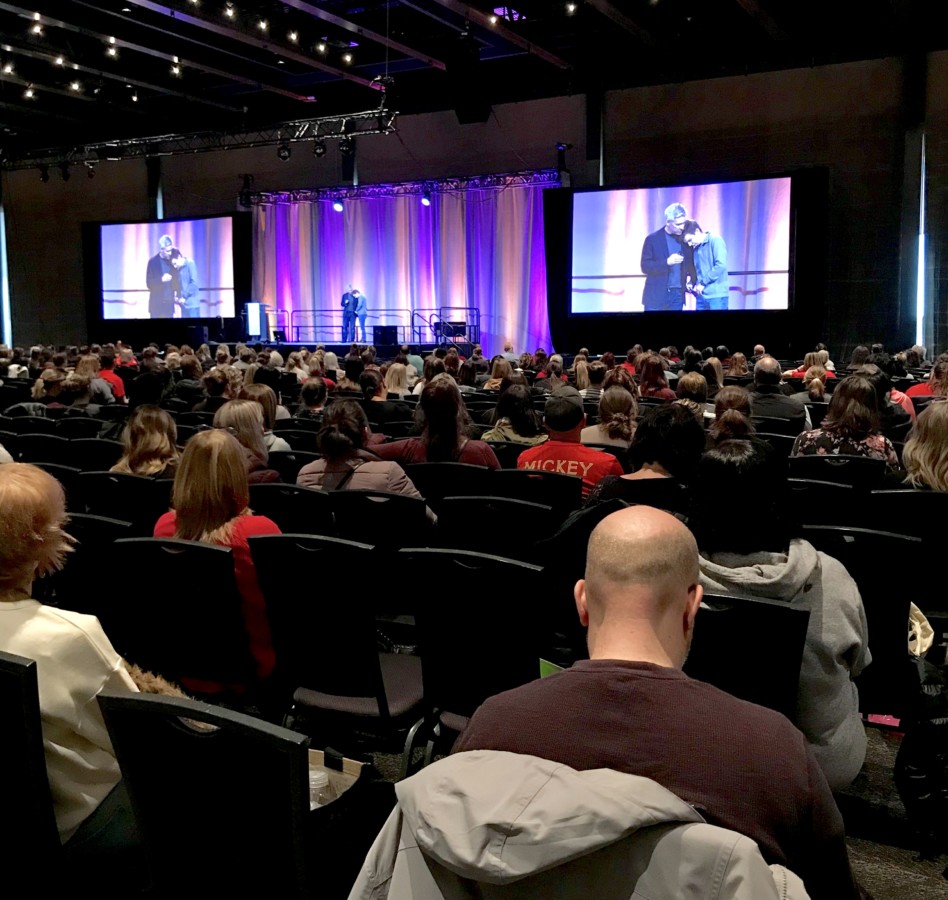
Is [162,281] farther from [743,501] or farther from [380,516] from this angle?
[743,501]

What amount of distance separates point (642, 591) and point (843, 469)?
11.4 ft

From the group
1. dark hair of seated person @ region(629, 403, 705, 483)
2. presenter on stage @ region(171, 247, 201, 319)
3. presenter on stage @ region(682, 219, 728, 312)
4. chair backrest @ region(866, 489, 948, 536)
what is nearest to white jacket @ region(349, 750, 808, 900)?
dark hair of seated person @ region(629, 403, 705, 483)

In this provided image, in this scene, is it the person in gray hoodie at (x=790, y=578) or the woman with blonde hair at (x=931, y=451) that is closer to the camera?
the person in gray hoodie at (x=790, y=578)

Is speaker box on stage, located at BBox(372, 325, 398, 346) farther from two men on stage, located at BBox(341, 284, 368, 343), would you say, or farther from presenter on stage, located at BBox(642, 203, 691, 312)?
presenter on stage, located at BBox(642, 203, 691, 312)

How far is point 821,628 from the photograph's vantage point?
2469mm

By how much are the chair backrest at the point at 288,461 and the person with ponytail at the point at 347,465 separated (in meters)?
0.59

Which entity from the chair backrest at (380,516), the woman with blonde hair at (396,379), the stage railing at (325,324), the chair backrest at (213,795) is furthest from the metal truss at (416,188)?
the chair backrest at (213,795)

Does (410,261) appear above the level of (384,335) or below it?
above

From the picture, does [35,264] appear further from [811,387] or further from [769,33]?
[811,387]

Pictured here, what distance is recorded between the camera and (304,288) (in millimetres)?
22312

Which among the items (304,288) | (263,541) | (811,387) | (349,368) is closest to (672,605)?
(263,541)

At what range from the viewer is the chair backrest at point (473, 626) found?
106 inches

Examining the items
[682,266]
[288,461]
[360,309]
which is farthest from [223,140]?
[288,461]

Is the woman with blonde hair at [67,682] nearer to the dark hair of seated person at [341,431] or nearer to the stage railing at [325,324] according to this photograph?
the dark hair of seated person at [341,431]
